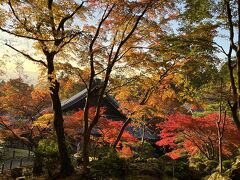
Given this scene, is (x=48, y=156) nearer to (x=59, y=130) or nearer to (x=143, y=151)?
(x=59, y=130)

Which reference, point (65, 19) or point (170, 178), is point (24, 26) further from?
point (170, 178)

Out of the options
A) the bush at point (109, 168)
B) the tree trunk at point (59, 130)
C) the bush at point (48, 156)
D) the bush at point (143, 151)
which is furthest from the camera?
the bush at point (143, 151)

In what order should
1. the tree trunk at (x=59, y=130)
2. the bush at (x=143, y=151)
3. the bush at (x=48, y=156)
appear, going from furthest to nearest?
the bush at (x=143, y=151) < the bush at (x=48, y=156) < the tree trunk at (x=59, y=130)

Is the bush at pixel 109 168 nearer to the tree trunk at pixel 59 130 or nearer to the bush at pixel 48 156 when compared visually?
the tree trunk at pixel 59 130

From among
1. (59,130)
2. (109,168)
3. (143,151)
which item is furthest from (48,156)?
(143,151)

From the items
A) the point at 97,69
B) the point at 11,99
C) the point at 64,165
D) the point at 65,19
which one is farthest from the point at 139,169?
the point at 11,99

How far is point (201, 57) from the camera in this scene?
1211cm

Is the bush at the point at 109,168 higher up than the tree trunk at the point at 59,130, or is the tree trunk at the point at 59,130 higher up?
the tree trunk at the point at 59,130

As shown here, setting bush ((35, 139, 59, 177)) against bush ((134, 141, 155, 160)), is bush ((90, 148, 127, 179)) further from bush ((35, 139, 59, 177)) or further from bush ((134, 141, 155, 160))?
bush ((134, 141, 155, 160))

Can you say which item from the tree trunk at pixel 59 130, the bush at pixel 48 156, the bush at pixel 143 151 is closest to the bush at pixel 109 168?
the tree trunk at pixel 59 130

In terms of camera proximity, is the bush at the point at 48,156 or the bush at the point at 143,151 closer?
the bush at the point at 48,156

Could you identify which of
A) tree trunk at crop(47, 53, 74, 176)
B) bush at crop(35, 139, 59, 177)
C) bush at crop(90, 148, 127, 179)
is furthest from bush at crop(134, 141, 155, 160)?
bush at crop(90, 148, 127, 179)

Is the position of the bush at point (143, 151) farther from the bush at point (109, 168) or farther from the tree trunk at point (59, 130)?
the bush at point (109, 168)

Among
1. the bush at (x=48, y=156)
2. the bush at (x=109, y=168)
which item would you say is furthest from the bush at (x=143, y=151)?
the bush at (x=109, y=168)
